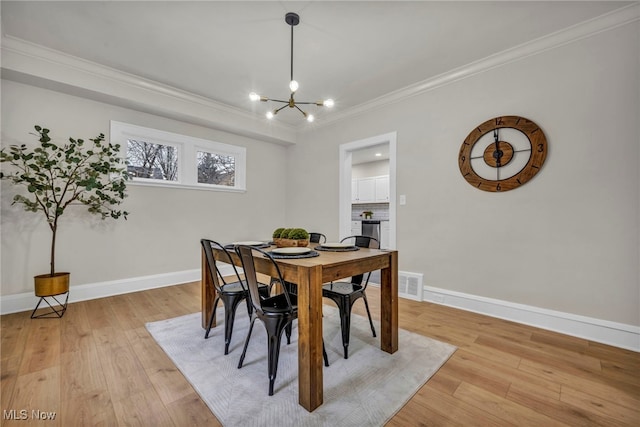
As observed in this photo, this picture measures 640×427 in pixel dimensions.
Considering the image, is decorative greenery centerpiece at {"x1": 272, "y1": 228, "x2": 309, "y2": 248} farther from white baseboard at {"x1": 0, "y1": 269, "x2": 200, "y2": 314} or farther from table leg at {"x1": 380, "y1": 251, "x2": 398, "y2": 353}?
white baseboard at {"x1": 0, "y1": 269, "x2": 200, "y2": 314}

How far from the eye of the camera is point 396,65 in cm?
286

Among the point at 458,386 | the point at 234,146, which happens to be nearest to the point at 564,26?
the point at 458,386

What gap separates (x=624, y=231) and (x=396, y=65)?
97.7 inches

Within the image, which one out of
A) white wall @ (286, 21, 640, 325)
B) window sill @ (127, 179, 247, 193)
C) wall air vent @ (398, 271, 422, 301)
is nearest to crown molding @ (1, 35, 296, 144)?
window sill @ (127, 179, 247, 193)

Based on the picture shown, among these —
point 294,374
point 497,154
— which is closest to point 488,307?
point 497,154

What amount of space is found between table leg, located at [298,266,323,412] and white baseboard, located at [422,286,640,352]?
2140 mm

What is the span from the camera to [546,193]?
2.41 meters

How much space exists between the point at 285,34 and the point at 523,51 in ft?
7.42

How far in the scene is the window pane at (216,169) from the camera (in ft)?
13.6

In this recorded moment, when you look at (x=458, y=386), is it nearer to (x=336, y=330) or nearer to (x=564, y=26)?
(x=336, y=330)

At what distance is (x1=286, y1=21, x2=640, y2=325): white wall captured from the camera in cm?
210

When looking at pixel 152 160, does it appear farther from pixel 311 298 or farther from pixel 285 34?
pixel 311 298

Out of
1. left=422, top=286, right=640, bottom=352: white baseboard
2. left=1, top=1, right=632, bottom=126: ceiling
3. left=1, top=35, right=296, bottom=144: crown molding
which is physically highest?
left=1, top=1, right=632, bottom=126: ceiling

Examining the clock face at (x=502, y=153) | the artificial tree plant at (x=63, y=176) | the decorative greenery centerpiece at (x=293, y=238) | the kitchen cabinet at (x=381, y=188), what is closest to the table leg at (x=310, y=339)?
the decorative greenery centerpiece at (x=293, y=238)
